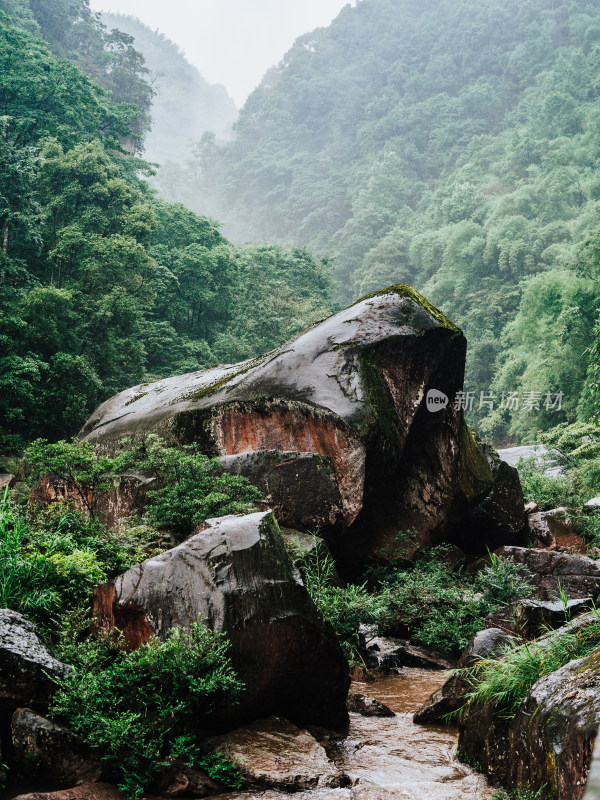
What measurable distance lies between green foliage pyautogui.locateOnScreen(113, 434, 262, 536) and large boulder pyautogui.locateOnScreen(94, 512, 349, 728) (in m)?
2.21

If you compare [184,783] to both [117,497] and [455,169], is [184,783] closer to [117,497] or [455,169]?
[117,497]

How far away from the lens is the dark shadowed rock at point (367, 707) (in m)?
6.04

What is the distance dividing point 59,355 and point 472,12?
64.3 m

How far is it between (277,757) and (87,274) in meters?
16.1

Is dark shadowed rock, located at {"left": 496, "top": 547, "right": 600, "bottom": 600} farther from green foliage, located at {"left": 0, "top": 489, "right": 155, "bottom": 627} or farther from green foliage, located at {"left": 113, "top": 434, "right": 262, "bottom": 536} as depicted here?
green foliage, located at {"left": 0, "top": 489, "right": 155, "bottom": 627}

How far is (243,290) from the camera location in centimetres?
2827

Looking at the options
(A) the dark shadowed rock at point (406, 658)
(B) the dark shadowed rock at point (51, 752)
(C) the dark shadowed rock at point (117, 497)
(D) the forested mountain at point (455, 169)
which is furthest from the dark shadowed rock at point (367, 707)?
(D) the forested mountain at point (455, 169)

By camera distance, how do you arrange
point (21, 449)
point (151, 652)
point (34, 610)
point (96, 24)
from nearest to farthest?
point (151, 652) < point (34, 610) < point (21, 449) < point (96, 24)

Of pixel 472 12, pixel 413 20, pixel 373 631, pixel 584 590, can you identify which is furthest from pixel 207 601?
pixel 413 20

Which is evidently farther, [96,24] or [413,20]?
[413,20]

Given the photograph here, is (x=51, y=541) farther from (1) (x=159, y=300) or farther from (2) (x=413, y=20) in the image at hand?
(2) (x=413, y=20)

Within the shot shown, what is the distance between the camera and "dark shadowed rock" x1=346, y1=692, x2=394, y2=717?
19.8 ft

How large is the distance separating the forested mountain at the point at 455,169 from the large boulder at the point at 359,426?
1354 cm

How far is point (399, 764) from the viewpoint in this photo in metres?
4.91
